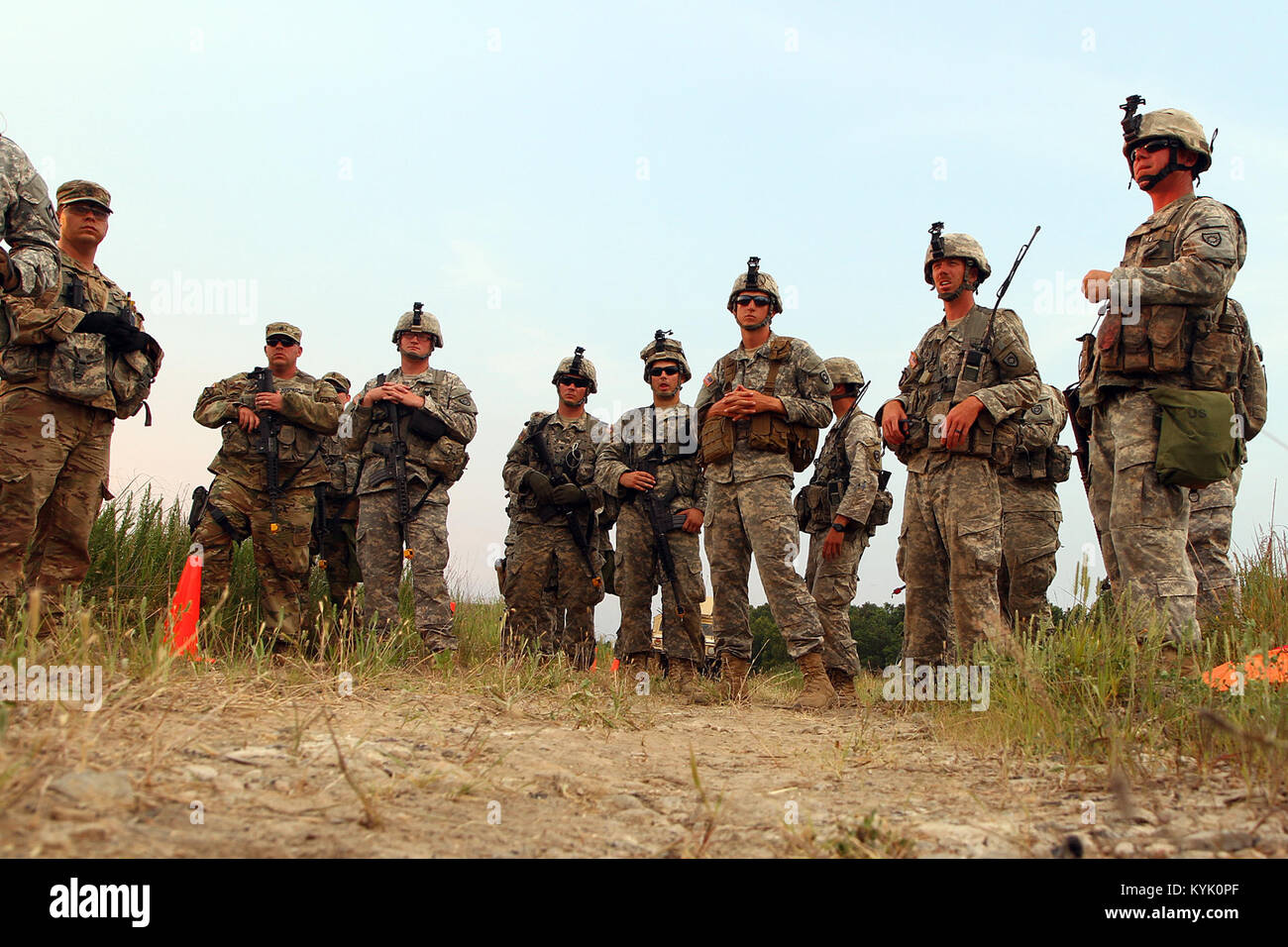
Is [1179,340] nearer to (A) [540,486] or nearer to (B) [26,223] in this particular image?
(A) [540,486]

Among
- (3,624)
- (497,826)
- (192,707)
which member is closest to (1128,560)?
(497,826)

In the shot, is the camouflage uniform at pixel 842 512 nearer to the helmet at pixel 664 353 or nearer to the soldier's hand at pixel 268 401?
the helmet at pixel 664 353

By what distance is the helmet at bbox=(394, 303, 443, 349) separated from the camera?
723 centimetres

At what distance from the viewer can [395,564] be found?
6.66 meters

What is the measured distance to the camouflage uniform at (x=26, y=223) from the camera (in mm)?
3959

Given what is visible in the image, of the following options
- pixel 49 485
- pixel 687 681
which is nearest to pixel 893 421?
pixel 687 681

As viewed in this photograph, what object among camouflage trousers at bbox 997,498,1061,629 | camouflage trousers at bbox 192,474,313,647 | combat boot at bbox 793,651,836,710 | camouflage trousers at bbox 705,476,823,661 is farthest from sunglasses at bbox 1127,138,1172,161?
camouflage trousers at bbox 192,474,313,647

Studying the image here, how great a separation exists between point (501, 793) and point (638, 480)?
411 centimetres

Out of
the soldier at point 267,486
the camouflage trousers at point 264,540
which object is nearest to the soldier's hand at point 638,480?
the soldier at point 267,486

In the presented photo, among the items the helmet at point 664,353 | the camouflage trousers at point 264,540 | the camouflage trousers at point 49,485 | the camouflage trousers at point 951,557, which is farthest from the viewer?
the helmet at point 664,353

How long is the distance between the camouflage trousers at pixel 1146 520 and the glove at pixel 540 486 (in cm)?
432

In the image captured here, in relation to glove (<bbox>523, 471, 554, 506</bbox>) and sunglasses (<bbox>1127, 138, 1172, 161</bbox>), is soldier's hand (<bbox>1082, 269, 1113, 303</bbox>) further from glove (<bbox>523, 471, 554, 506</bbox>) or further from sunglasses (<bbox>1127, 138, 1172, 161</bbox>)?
glove (<bbox>523, 471, 554, 506</bbox>)

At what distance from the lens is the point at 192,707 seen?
291 cm

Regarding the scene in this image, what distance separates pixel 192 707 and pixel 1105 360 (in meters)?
4.04
